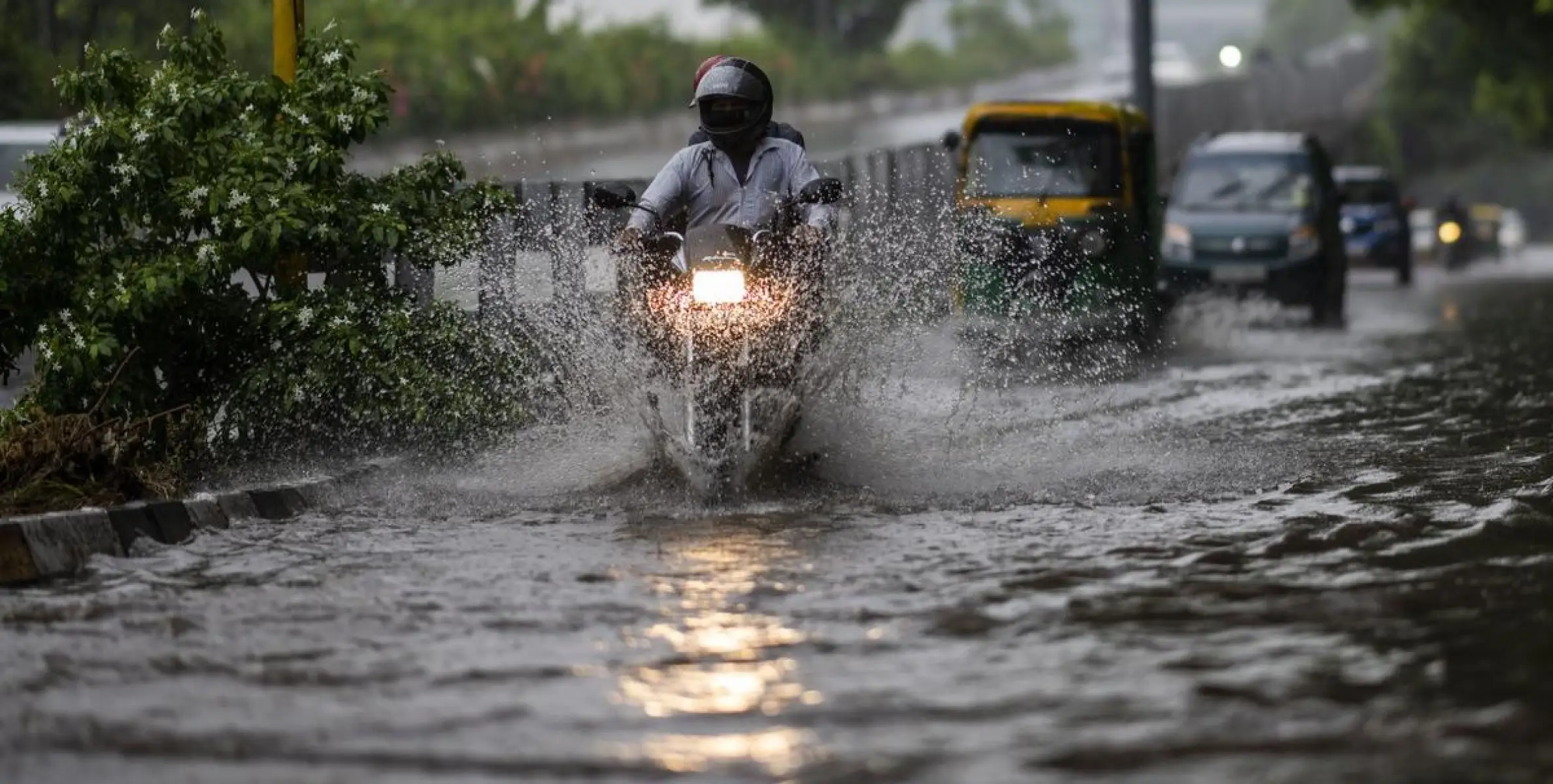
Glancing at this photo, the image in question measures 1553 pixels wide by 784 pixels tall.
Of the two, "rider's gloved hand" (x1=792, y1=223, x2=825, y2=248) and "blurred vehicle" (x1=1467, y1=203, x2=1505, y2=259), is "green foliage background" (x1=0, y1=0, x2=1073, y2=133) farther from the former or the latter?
"rider's gloved hand" (x1=792, y1=223, x2=825, y2=248)

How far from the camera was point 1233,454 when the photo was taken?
12.5 metres

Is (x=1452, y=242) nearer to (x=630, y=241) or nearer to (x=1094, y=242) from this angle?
(x=1094, y=242)

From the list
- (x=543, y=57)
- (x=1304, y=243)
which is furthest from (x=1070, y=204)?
(x=543, y=57)

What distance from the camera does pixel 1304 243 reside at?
2728 centimetres

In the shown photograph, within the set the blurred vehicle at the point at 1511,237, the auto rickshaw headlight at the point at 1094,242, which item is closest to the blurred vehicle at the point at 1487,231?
the blurred vehicle at the point at 1511,237

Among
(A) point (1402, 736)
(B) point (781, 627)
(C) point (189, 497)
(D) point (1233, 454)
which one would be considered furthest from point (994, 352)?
(A) point (1402, 736)

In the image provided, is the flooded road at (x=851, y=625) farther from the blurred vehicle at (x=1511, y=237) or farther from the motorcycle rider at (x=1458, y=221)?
the blurred vehicle at (x=1511, y=237)

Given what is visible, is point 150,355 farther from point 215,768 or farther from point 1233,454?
point 215,768

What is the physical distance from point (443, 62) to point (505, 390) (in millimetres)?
38750

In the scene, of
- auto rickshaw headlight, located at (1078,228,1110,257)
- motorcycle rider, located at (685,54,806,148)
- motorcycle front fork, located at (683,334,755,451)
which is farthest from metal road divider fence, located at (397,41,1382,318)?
auto rickshaw headlight, located at (1078,228,1110,257)

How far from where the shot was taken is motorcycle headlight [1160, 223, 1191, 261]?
27297mm

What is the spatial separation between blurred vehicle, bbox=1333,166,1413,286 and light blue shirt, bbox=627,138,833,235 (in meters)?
30.6

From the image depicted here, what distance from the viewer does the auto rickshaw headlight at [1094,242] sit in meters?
22.4

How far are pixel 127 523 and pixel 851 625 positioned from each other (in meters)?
3.36
